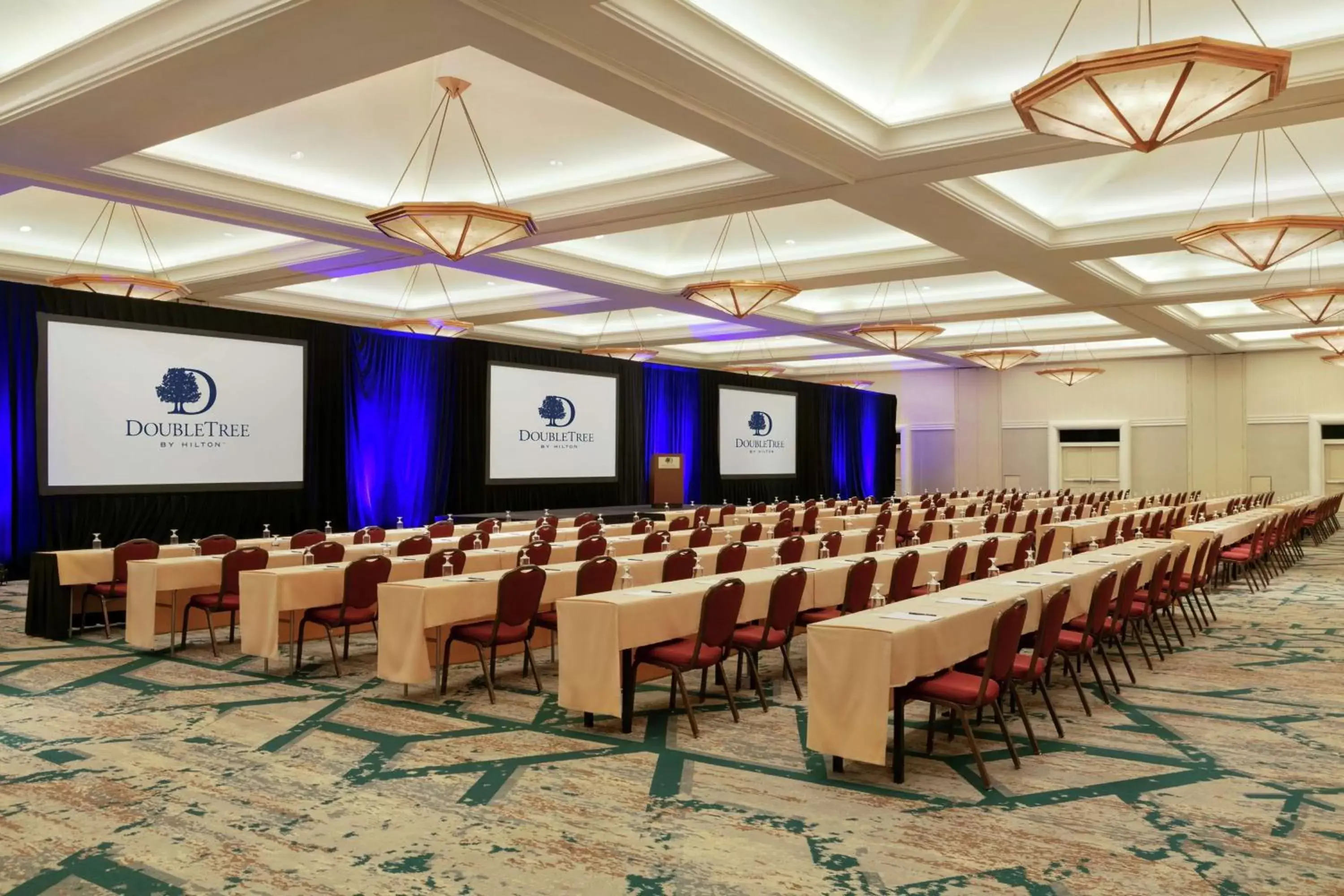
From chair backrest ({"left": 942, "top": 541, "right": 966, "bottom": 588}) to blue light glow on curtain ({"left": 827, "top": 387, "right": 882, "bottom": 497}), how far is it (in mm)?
18664

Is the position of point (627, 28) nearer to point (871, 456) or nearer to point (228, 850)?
point (228, 850)

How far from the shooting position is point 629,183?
34.0 feet

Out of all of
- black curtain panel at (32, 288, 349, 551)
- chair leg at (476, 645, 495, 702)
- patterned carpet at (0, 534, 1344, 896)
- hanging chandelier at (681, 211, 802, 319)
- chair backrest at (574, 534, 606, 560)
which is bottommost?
patterned carpet at (0, 534, 1344, 896)

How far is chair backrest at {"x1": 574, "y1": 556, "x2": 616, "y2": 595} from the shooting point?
6.39m

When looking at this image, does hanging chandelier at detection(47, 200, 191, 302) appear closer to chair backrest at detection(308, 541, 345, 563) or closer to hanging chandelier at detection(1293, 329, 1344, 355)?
chair backrest at detection(308, 541, 345, 563)

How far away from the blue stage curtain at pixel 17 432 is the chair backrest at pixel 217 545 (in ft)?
12.5

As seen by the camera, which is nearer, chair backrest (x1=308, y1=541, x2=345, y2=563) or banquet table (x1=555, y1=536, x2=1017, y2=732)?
banquet table (x1=555, y1=536, x2=1017, y2=732)

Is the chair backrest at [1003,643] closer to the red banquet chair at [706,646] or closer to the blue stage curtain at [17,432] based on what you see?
the red banquet chair at [706,646]

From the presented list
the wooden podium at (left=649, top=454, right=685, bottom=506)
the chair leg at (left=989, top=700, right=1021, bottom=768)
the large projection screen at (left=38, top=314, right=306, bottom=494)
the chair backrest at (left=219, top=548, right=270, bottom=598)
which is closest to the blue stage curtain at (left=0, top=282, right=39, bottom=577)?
the large projection screen at (left=38, top=314, right=306, bottom=494)

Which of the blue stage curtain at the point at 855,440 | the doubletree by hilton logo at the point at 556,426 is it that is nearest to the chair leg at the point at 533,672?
the doubletree by hilton logo at the point at 556,426

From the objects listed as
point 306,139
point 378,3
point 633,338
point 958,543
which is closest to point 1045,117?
point 958,543

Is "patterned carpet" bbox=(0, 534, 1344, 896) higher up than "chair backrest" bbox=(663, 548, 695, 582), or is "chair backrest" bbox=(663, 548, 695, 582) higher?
"chair backrest" bbox=(663, 548, 695, 582)

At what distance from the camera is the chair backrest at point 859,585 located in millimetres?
6574

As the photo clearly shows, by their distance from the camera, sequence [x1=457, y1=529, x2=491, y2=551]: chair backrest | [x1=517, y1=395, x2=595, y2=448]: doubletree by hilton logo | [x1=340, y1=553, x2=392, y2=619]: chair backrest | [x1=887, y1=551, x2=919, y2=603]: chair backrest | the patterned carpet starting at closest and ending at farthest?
the patterned carpet
[x1=340, y1=553, x2=392, y2=619]: chair backrest
[x1=887, y1=551, x2=919, y2=603]: chair backrest
[x1=457, y1=529, x2=491, y2=551]: chair backrest
[x1=517, y1=395, x2=595, y2=448]: doubletree by hilton logo
